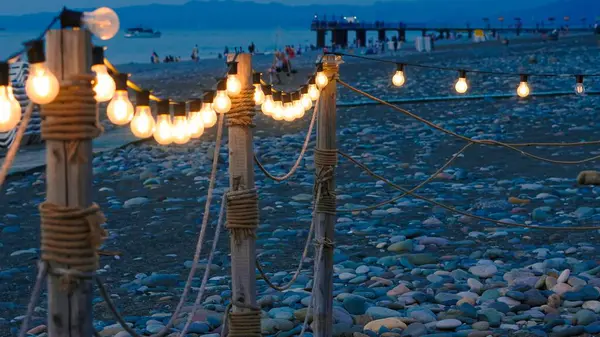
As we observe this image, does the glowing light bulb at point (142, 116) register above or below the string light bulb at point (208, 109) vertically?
below

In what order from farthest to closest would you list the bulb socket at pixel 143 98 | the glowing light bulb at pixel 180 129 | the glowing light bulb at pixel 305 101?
1. the glowing light bulb at pixel 305 101
2. the glowing light bulb at pixel 180 129
3. the bulb socket at pixel 143 98

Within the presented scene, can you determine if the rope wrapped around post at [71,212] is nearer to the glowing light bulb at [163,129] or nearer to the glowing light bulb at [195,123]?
the glowing light bulb at [163,129]

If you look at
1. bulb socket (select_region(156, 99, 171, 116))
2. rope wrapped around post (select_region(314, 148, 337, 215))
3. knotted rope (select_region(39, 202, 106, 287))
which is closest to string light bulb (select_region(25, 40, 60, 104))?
knotted rope (select_region(39, 202, 106, 287))

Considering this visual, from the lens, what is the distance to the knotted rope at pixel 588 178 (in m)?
12.6

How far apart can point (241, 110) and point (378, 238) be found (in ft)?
18.5

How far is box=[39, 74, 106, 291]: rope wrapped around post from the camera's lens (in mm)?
3061

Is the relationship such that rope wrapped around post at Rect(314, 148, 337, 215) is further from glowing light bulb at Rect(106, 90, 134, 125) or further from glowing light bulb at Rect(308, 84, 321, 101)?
glowing light bulb at Rect(106, 90, 134, 125)

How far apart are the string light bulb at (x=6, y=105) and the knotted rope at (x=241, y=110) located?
1.97m

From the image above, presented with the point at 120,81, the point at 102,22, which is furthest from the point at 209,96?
the point at 102,22

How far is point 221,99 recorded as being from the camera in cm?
464

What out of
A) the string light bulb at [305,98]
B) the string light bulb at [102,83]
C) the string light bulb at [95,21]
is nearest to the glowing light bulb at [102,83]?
the string light bulb at [102,83]

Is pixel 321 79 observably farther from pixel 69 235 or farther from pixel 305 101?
pixel 69 235

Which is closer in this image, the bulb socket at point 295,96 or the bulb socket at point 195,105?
the bulb socket at point 195,105

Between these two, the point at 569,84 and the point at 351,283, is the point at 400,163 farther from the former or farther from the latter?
the point at 569,84
